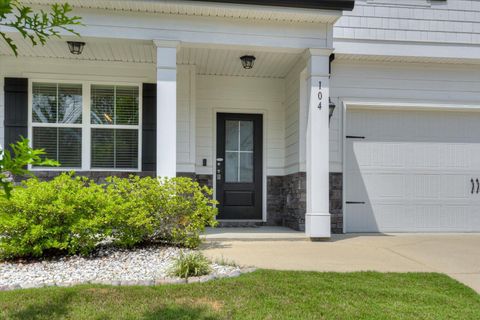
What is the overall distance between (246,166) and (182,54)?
2371 mm

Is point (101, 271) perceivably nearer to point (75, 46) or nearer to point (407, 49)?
point (75, 46)

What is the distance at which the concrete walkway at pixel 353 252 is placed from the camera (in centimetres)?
468

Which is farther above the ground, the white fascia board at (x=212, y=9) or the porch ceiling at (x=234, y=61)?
the white fascia board at (x=212, y=9)

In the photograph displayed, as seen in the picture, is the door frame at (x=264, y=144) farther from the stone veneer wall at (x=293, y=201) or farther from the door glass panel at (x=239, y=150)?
the door glass panel at (x=239, y=150)

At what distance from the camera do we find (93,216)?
5.07 meters

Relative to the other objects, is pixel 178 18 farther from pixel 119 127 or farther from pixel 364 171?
pixel 364 171

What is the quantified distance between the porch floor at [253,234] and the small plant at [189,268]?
1.90m

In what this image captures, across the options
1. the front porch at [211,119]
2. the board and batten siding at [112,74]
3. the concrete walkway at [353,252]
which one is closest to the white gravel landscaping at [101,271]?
the concrete walkway at [353,252]

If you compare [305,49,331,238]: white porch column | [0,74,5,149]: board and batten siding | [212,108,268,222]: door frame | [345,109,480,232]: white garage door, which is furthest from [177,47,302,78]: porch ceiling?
[0,74,5,149]: board and batten siding

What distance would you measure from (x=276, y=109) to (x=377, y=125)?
5.99 feet

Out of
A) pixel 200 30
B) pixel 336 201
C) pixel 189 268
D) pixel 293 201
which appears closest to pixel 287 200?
pixel 293 201

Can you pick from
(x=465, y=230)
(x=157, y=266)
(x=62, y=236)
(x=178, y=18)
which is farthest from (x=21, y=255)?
(x=465, y=230)

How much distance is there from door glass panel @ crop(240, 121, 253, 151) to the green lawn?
4.35 m

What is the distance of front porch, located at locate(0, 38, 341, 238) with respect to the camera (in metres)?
6.23
